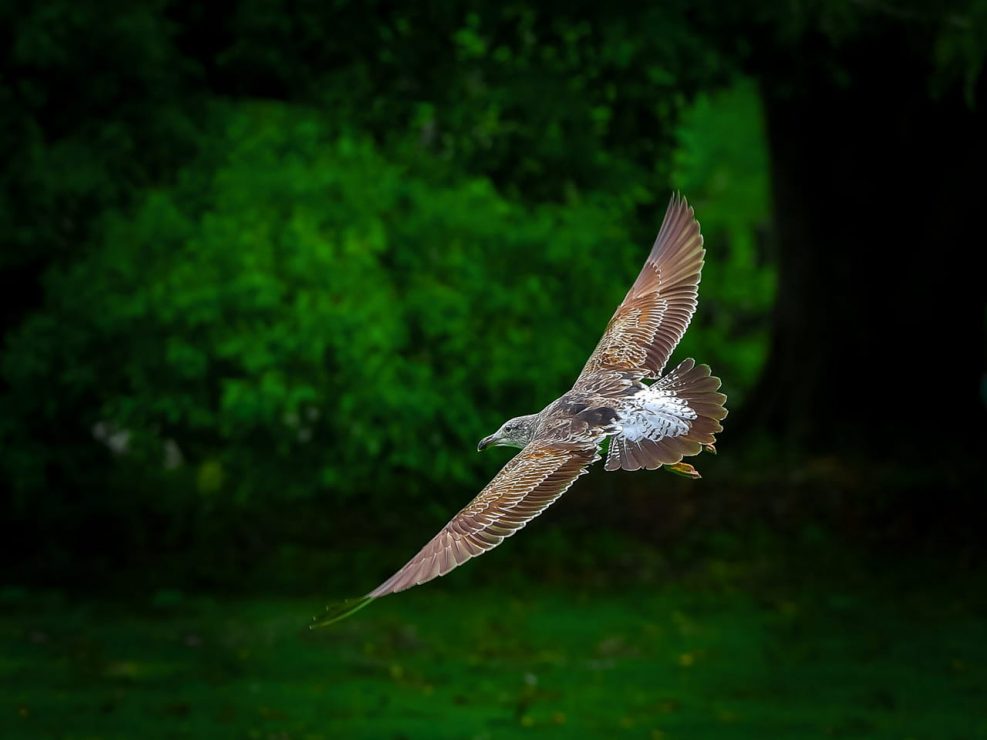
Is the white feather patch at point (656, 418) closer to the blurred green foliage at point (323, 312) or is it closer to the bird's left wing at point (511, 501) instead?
the bird's left wing at point (511, 501)

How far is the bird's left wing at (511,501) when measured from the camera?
4.98 m

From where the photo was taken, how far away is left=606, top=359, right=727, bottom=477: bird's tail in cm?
534

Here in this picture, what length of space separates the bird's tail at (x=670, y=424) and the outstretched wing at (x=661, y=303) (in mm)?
640

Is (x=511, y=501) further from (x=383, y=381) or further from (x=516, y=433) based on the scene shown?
(x=383, y=381)

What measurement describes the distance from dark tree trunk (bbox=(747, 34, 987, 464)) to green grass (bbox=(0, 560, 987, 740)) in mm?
3210

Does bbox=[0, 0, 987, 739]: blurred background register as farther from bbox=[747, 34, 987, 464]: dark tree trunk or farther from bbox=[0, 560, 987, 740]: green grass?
bbox=[747, 34, 987, 464]: dark tree trunk

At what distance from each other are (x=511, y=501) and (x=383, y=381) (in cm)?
506

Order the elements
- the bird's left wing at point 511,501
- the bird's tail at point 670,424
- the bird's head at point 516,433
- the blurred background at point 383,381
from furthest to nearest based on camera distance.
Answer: the blurred background at point 383,381 → the bird's head at point 516,433 → the bird's tail at point 670,424 → the bird's left wing at point 511,501

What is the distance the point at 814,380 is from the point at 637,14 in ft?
15.6

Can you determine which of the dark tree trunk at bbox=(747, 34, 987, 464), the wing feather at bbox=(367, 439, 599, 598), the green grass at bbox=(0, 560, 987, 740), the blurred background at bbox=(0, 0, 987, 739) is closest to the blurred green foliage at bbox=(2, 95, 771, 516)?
the blurred background at bbox=(0, 0, 987, 739)

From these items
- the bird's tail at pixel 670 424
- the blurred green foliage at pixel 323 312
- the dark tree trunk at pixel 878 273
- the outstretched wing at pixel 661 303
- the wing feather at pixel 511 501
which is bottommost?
the wing feather at pixel 511 501

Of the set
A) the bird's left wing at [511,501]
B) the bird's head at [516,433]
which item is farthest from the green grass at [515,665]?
the bird's left wing at [511,501]

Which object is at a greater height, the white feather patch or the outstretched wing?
the outstretched wing

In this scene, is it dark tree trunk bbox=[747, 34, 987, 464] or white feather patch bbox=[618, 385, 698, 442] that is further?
dark tree trunk bbox=[747, 34, 987, 464]
